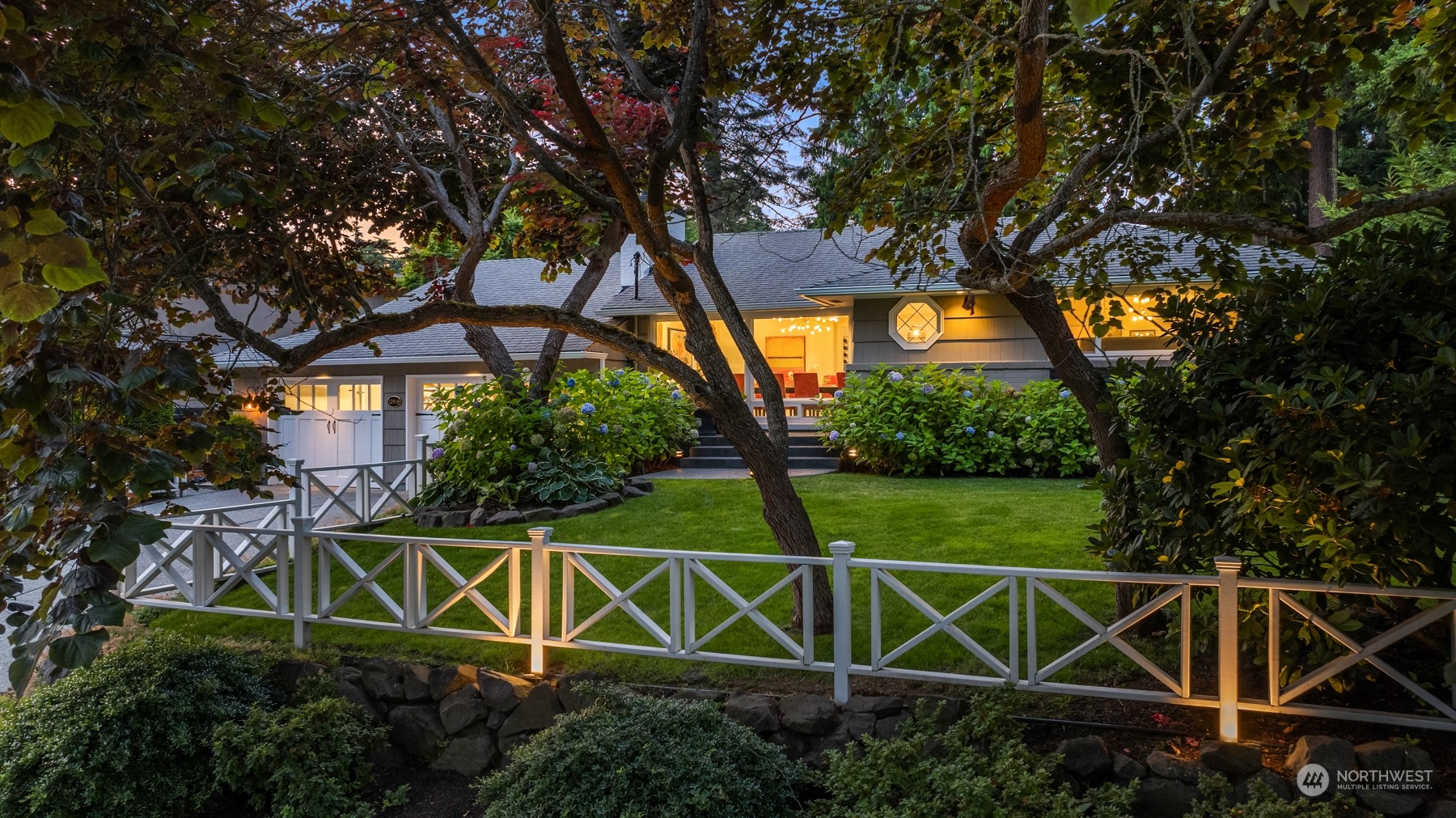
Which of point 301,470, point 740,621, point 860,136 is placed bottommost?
point 740,621

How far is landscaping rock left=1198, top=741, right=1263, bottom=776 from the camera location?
3.73 metres

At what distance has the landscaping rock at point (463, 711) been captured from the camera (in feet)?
15.8

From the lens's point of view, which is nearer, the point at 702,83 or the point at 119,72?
the point at 119,72

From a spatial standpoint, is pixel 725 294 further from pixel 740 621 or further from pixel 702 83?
pixel 740 621

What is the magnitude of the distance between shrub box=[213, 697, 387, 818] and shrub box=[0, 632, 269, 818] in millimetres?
198

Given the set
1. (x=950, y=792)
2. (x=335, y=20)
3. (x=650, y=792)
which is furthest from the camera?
(x=335, y=20)

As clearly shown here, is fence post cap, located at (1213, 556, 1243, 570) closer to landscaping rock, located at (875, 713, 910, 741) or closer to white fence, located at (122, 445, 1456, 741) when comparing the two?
white fence, located at (122, 445, 1456, 741)

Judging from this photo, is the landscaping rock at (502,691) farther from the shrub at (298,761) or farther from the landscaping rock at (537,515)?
the landscaping rock at (537,515)

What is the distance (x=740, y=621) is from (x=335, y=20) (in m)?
4.38

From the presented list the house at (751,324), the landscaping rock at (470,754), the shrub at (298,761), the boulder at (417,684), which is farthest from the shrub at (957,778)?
the house at (751,324)

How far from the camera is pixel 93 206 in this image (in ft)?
13.5

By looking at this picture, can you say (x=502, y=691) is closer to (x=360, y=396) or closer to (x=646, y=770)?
(x=646, y=770)

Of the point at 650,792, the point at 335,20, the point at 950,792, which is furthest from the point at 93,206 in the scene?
the point at 950,792

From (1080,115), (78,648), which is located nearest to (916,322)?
(1080,115)
